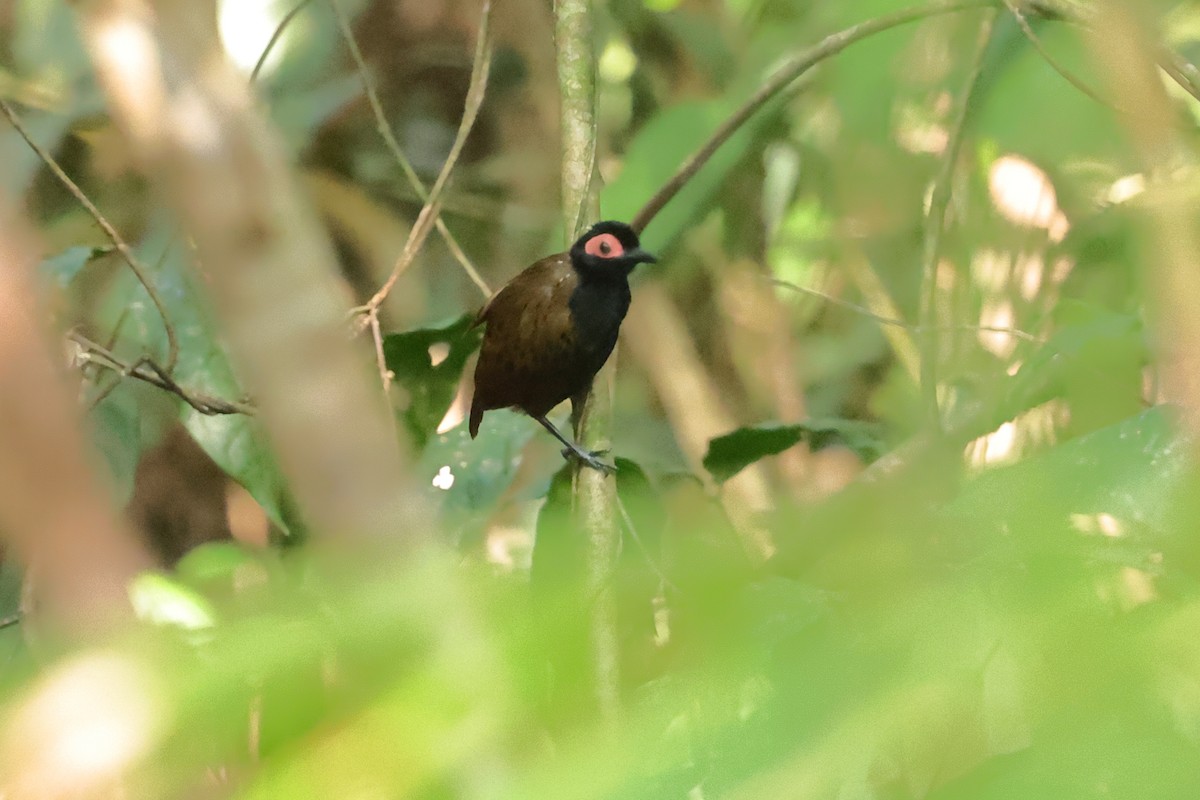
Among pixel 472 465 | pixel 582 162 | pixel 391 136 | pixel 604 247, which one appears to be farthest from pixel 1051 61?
pixel 391 136

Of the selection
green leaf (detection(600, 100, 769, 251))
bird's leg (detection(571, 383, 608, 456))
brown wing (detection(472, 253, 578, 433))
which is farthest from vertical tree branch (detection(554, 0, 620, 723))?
green leaf (detection(600, 100, 769, 251))

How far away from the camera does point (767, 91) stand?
5.27 ft

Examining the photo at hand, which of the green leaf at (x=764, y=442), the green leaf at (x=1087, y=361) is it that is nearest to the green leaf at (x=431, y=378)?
the green leaf at (x=764, y=442)

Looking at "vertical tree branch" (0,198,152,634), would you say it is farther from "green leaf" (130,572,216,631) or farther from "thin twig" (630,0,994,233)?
"thin twig" (630,0,994,233)

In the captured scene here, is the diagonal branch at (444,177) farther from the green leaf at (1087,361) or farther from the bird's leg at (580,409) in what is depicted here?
the green leaf at (1087,361)

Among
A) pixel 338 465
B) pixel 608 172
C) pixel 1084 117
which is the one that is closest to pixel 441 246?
pixel 608 172

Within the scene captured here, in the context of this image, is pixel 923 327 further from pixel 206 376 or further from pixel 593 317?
pixel 206 376

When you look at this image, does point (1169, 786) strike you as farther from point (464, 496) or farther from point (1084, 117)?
point (464, 496)

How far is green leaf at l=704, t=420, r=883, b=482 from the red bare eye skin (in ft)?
1.05

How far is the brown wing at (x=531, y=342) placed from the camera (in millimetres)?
1690

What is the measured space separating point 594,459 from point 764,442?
0.37 metres

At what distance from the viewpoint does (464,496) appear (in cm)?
167

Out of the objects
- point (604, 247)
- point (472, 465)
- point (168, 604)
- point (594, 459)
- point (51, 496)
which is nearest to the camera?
point (51, 496)

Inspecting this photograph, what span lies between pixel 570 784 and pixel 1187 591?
12 centimetres
